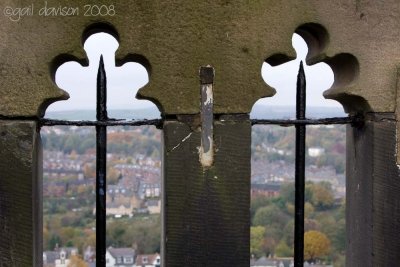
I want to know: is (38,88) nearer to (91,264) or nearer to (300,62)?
(300,62)

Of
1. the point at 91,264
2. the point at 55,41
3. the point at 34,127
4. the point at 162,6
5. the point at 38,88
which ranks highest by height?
the point at 162,6

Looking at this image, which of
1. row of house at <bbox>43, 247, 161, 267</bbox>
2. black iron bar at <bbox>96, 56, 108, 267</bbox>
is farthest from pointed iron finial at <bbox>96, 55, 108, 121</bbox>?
row of house at <bbox>43, 247, 161, 267</bbox>

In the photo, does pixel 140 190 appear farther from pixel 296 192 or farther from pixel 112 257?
pixel 296 192

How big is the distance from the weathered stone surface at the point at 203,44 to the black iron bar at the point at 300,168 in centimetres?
24

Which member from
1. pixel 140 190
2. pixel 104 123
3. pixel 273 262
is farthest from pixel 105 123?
pixel 140 190

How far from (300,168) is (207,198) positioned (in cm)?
56

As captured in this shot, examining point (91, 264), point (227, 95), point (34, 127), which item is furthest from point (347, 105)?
point (91, 264)

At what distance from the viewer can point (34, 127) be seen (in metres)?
3.04

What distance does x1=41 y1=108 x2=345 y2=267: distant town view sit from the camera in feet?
90.8

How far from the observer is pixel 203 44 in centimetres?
Result: 308

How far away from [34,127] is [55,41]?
1.39 feet

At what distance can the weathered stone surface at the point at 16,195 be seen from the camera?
A: 9.87 ft

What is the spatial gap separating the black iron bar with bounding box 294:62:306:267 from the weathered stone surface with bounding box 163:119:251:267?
35 cm

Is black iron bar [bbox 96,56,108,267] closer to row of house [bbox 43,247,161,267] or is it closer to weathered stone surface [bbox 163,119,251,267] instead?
weathered stone surface [bbox 163,119,251,267]
